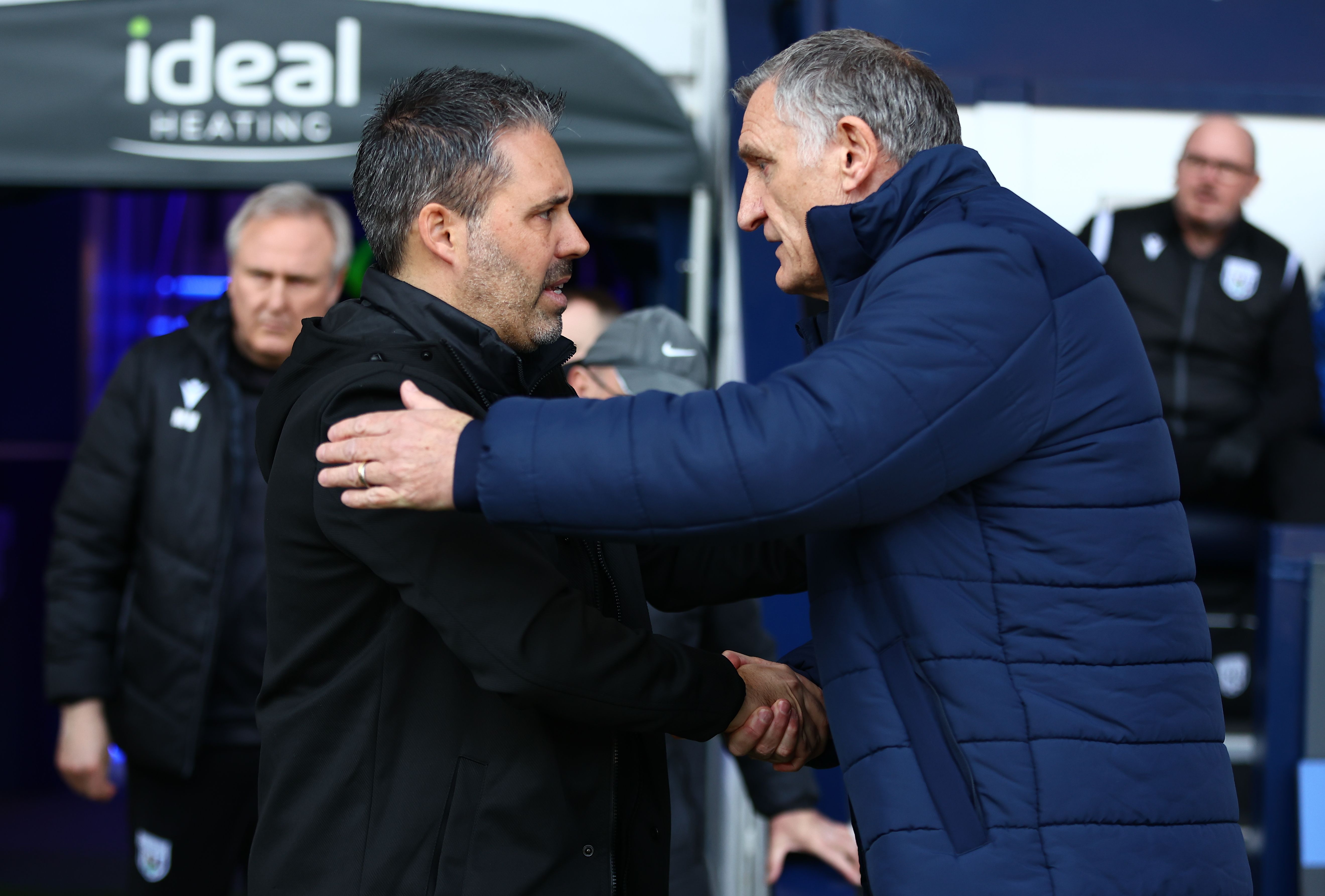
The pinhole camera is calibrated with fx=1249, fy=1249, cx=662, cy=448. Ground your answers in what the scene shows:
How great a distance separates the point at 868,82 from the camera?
174 cm

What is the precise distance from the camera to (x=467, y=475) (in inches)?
55.1

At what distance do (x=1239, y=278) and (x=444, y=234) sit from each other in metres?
2.98

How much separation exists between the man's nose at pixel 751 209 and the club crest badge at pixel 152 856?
2.18 m

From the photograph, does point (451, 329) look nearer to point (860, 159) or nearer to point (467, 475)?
point (467, 475)

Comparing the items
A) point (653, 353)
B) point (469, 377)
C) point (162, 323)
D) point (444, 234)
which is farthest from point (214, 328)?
point (162, 323)

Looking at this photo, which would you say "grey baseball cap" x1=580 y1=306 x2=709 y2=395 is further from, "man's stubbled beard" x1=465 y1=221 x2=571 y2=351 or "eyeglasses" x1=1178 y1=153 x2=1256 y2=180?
"eyeglasses" x1=1178 y1=153 x2=1256 y2=180

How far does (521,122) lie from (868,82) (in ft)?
1.66

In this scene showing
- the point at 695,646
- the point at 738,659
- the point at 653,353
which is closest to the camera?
the point at 738,659

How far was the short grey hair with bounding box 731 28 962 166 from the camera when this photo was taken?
5.70 feet

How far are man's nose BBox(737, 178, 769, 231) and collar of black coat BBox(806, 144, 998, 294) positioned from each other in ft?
0.72

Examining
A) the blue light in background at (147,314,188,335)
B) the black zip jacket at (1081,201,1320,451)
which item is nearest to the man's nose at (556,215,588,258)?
the black zip jacket at (1081,201,1320,451)

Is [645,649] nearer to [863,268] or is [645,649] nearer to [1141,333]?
[863,268]

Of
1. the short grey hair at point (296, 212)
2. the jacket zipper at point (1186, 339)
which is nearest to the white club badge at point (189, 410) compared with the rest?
the short grey hair at point (296, 212)

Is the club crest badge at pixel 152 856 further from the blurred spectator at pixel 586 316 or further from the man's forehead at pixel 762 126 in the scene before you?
the man's forehead at pixel 762 126
